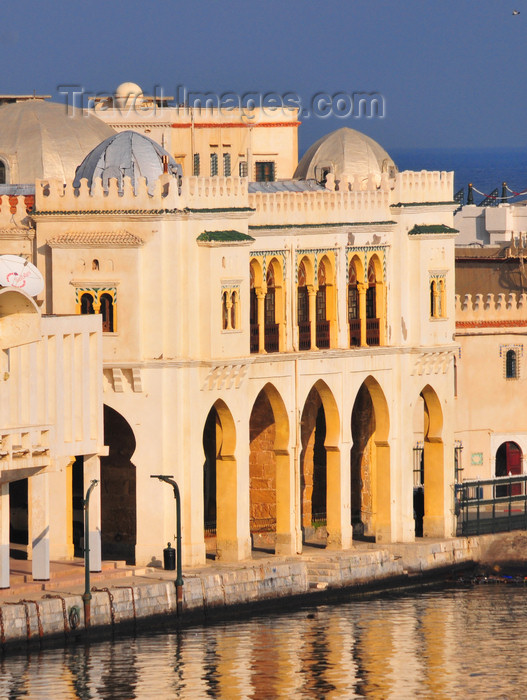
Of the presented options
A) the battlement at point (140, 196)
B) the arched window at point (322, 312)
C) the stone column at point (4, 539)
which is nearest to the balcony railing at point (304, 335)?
the arched window at point (322, 312)

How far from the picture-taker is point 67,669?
52.2m

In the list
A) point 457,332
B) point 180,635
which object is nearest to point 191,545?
point 180,635

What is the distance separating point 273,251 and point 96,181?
4.73 meters

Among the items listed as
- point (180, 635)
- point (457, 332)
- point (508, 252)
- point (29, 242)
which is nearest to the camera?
point (180, 635)

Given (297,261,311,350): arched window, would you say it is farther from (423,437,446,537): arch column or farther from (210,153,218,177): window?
(210,153,218,177): window

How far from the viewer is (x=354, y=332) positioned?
6406 centimetres

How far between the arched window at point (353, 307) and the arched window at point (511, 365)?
38.2 feet

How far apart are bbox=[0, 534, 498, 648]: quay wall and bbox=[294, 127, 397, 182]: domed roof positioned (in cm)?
924

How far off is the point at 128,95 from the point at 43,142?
17.7 meters

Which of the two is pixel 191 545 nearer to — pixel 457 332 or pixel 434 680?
pixel 434 680

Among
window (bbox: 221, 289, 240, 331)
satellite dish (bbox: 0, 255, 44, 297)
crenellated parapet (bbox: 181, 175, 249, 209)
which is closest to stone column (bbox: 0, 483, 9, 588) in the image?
satellite dish (bbox: 0, 255, 44, 297)

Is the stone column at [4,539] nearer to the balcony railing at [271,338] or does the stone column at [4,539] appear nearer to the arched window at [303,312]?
the balcony railing at [271,338]

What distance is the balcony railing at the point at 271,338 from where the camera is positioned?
202 ft

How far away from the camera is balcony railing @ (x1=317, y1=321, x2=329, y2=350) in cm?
6303
